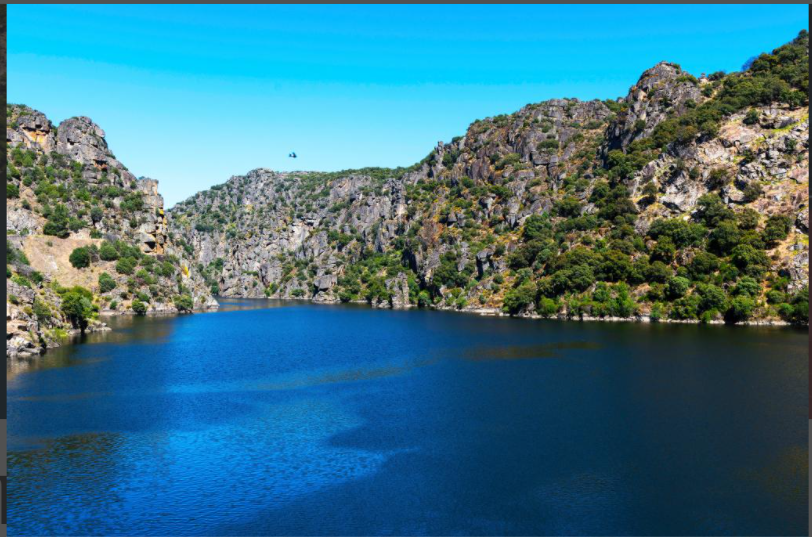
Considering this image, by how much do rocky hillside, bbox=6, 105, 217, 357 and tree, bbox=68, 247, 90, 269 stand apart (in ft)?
0.82

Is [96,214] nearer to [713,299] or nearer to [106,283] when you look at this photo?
[106,283]

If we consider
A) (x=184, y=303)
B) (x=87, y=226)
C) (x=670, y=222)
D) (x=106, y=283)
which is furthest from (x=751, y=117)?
(x=87, y=226)

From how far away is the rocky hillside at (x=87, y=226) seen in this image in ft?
474

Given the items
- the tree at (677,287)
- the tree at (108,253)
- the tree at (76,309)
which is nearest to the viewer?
the tree at (76,309)

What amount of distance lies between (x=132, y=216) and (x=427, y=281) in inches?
3632

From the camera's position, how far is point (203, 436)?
47.4m

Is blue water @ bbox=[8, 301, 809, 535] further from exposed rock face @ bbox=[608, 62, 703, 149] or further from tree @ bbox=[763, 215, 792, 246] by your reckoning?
exposed rock face @ bbox=[608, 62, 703, 149]

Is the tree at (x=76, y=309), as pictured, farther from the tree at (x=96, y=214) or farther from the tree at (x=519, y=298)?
the tree at (x=519, y=298)

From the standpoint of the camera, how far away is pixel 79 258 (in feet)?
486

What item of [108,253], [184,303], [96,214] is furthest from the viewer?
[184,303]

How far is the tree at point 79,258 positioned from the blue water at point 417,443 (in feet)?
241

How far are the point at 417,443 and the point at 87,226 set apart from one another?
14712 centimetres

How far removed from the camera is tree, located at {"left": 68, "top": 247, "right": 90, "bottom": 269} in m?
148

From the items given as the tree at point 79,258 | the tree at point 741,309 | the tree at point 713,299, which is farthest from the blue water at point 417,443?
the tree at point 79,258
